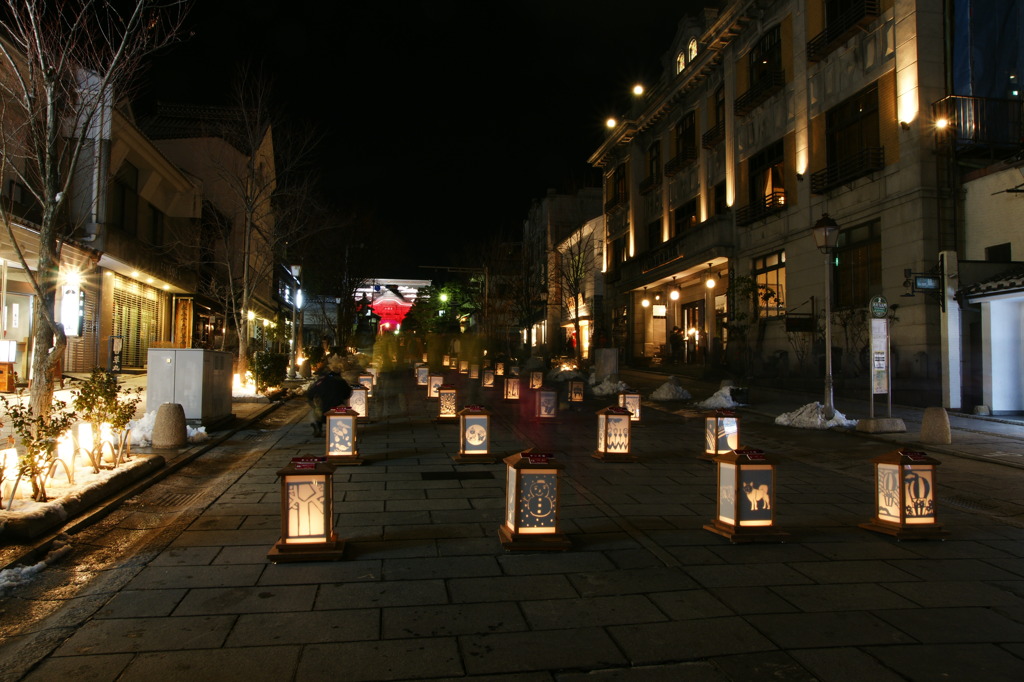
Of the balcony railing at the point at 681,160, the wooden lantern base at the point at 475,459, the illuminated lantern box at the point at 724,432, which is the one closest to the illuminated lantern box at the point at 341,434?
the wooden lantern base at the point at 475,459

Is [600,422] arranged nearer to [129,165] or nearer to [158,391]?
[158,391]

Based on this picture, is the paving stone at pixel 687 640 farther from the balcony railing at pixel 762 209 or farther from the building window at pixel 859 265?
the balcony railing at pixel 762 209

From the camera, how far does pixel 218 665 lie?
12.4 ft

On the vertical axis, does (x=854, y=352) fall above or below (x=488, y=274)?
below

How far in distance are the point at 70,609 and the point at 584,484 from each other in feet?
19.5

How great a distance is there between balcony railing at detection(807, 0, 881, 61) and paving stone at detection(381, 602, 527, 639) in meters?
21.2

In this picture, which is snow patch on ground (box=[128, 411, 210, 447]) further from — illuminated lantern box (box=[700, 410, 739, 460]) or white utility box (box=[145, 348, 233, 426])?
illuminated lantern box (box=[700, 410, 739, 460])

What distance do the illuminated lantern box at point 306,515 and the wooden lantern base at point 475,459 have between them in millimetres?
4713

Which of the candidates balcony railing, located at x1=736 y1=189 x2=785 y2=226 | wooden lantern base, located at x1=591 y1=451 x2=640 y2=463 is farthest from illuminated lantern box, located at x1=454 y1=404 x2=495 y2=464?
balcony railing, located at x1=736 y1=189 x2=785 y2=226

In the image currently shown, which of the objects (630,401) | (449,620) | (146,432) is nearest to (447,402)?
(630,401)

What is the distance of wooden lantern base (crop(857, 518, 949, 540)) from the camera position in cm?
648

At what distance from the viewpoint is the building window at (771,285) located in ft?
81.9

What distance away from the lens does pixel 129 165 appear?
2553 cm

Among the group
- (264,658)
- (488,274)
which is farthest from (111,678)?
(488,274)
